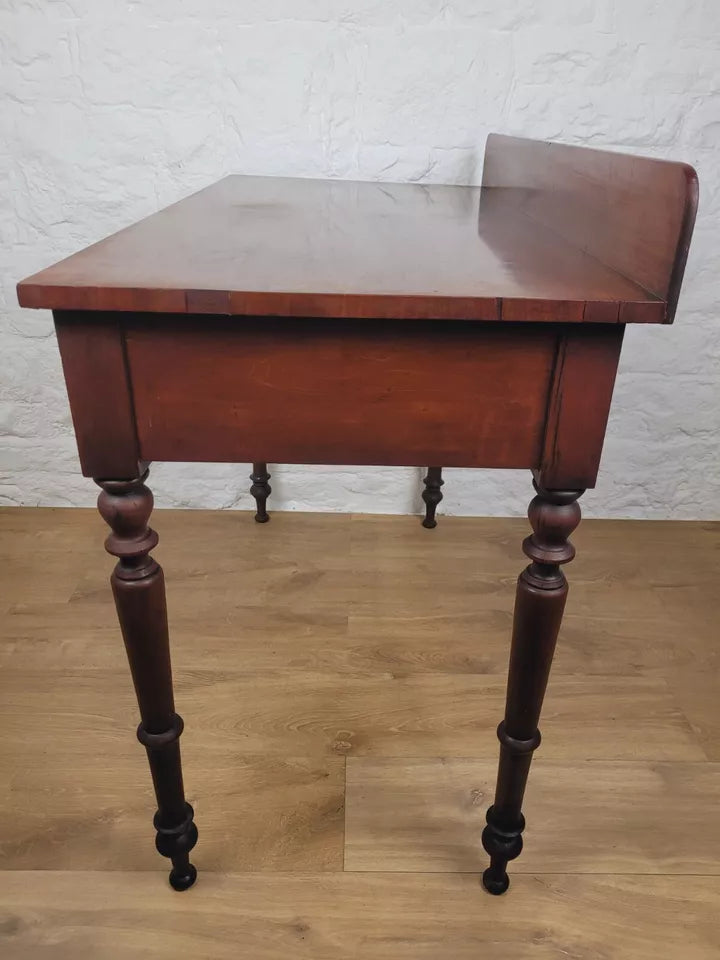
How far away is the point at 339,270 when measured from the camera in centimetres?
66

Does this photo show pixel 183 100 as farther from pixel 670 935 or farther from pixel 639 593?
pixel 670 935

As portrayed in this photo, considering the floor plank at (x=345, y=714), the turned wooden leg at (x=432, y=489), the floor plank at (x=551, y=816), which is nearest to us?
the floor plank at (x=551, y=816)

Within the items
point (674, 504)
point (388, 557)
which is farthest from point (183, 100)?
point (674, 504)

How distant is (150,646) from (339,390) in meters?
0.33

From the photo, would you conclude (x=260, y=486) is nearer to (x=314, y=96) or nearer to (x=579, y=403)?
(x=314, y=96)

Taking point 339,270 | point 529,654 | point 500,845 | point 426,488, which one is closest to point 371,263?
point 339,270

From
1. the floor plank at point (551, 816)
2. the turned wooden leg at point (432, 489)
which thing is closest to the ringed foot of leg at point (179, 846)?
the floor plank at point (551, 816)

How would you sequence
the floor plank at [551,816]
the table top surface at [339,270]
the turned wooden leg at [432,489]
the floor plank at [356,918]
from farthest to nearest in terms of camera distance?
the turned wooden leg at [432,489], the floor plank at [551,816], the floor plank at [356,918], the table top surface at [339,270]

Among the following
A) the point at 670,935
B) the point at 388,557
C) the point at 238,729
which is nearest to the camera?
the point at 670,935

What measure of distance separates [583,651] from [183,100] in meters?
1.23

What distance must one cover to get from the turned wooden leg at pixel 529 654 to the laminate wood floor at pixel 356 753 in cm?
8

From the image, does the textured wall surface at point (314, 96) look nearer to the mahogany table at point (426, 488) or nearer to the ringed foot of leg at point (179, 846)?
the mahogany table at point (426, 488)

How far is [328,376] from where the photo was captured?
65 centimetres

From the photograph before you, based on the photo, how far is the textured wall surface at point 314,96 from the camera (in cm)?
137
